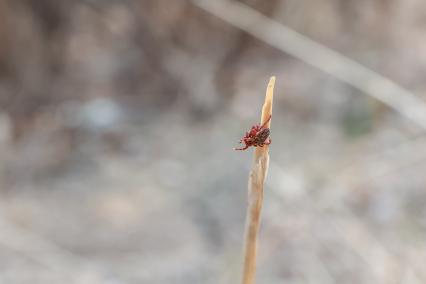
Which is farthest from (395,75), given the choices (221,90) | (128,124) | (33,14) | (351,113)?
(33,14)

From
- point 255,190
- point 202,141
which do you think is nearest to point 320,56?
point 202,141

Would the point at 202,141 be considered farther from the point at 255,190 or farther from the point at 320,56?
the point at 255,190

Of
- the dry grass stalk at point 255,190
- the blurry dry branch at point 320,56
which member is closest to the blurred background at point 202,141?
the blurry dry branch at point 320,56

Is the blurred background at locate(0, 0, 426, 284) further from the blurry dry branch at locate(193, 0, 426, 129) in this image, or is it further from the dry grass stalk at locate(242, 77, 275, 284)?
the dry grass stalk at locate(242, 77, 275, 284)

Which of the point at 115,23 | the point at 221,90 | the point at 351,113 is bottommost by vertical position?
the point at 351,113

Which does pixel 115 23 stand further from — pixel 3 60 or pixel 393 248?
pixel 393 248

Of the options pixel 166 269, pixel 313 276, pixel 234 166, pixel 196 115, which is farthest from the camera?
pixel 196 115

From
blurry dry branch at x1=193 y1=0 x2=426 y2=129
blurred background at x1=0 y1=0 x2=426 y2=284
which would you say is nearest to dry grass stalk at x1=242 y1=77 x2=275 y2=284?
blurred background at x1=0 y1=0 x2=426 y2=284
